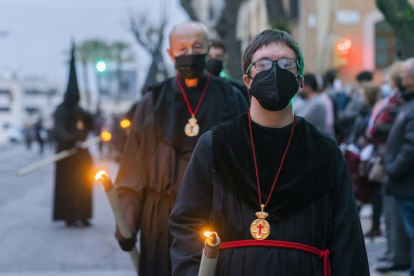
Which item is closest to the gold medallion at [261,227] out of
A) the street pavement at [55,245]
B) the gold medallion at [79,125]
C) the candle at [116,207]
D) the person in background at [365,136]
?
the candle at [116,207]

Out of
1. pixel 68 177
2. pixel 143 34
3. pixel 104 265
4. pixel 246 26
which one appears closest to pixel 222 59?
pixel 104 265

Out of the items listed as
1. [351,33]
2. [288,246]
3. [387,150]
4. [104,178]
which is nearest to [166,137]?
[104,178]

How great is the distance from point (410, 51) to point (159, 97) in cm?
446

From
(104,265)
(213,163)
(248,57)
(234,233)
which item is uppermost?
(248,57)

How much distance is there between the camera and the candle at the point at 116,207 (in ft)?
13.2

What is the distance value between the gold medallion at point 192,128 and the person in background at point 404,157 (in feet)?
8.98

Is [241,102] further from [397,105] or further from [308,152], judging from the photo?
[397,105]

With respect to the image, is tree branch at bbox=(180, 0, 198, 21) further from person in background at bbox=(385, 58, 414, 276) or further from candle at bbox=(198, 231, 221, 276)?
candle at bbox=(198, 231, 221, 276)

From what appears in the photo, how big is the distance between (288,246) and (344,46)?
20325 millimetres

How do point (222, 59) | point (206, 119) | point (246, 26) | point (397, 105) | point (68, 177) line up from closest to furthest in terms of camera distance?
point (206, 119), point (222, 59), point (397, 105), point (68, 177), point (246, 26)

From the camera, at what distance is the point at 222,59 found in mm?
5949

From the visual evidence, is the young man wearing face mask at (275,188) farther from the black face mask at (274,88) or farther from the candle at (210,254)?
the candle at (210,254)

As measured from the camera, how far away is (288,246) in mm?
2943

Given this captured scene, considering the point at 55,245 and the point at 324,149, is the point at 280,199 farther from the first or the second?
the point at 55,245
